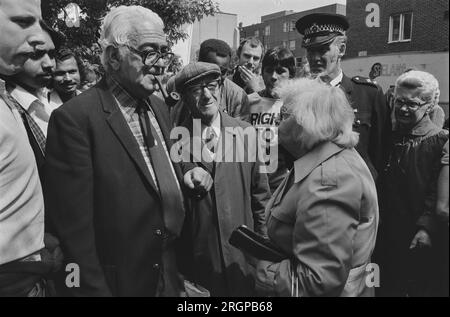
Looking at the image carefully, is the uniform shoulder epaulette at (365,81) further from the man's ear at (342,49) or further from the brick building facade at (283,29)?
the brick building facade at (283,29)

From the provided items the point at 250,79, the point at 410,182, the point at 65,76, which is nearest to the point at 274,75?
the point at 250,79

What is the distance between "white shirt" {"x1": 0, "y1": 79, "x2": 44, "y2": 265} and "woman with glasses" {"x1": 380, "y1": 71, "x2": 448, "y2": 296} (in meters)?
1.71

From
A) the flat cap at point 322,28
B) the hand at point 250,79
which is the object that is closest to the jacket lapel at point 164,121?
the flat cap at point 322,28

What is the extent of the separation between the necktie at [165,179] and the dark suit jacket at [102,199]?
40 millimetres

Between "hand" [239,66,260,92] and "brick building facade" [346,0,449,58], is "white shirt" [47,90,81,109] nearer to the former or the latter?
"hand" [239,66,260,92]

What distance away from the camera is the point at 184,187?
7.62ft

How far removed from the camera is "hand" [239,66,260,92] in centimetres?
421

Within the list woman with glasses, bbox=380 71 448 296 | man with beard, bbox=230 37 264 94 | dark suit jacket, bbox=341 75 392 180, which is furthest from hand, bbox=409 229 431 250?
man with beard, bbox=230 37 264 94

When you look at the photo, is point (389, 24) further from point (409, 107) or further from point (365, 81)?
point (409, 107)

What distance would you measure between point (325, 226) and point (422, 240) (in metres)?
0.79

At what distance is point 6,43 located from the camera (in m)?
2.16
